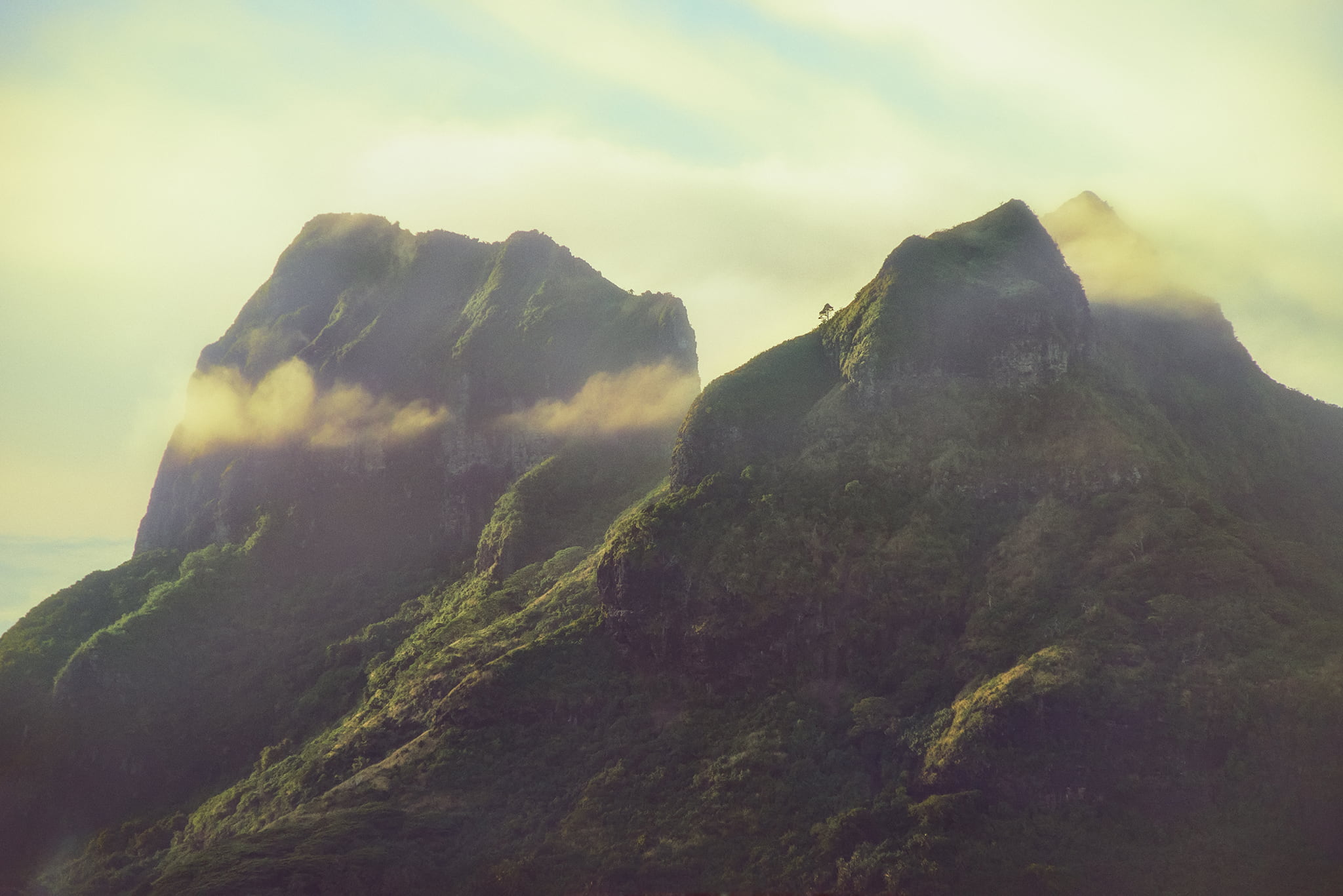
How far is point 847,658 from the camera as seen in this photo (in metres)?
101

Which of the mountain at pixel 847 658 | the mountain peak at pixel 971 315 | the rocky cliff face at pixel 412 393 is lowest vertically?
the mountain at pixel 847 658

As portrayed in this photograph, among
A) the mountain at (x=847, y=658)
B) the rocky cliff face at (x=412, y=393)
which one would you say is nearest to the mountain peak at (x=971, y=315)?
the mountain at (x=847, y=658)

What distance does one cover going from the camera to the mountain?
83.9 m

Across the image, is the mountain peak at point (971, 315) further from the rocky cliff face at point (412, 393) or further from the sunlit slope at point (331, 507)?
the rocky cliff face at point (412, 393)

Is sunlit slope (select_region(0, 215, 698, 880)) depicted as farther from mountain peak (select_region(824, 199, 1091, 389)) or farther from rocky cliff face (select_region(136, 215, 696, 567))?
mountain peak (select_region(824, 199, 1091, 389))

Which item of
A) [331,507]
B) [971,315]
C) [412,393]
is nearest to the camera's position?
[971,315]

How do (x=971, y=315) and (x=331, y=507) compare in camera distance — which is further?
(x=331, y=507)

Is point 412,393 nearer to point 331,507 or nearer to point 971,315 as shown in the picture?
point 331,507

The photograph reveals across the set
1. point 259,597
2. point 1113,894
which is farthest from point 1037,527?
point 259,597

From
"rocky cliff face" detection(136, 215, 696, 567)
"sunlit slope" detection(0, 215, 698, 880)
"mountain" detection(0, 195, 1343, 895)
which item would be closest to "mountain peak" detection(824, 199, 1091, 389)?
"mountain" detection(0, 195, 1343, 895)

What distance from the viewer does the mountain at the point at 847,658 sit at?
8388 cm

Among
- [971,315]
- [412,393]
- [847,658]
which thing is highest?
[412,393]

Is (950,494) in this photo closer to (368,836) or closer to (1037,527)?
(1037,527)

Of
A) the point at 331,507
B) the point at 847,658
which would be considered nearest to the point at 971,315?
A: the point at 847,658
